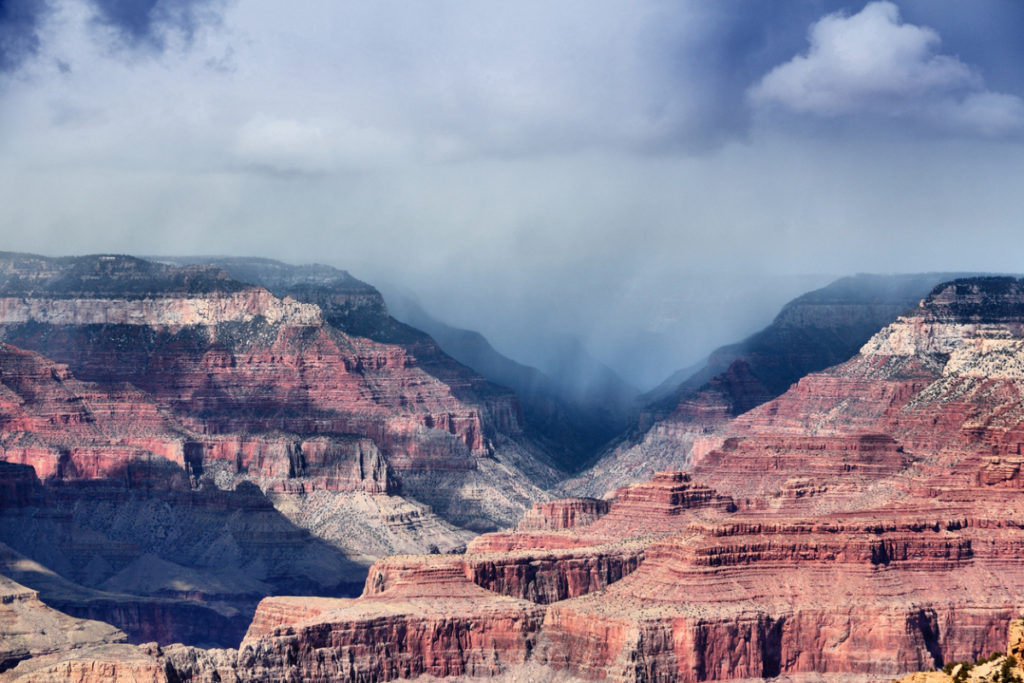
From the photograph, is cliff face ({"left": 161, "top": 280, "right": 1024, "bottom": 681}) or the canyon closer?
the canyon

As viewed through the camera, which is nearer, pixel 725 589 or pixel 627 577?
pixel 725 589

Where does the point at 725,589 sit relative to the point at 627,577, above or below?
below

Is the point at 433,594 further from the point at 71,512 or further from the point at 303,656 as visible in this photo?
the point at 71,512

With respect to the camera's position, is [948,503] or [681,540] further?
Answer: [948,503]

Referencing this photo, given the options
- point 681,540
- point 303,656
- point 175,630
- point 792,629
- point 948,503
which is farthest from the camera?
point 175,630

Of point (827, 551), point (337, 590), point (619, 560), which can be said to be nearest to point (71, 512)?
point (337, 590)

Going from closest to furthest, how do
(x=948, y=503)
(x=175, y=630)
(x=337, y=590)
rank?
(x=948, y=503) < (x=175, y=630) < (x=337, y=590)

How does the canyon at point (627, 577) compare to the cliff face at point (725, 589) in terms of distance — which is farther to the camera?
the cliff face at point (725, 589)
